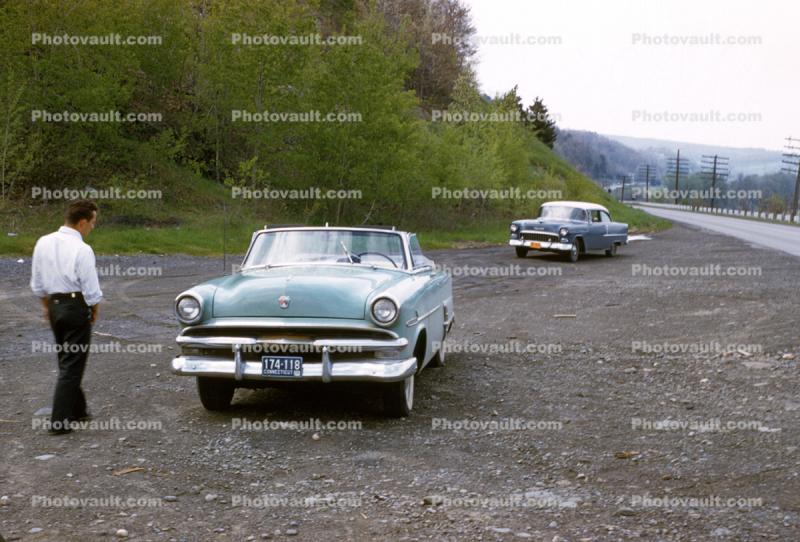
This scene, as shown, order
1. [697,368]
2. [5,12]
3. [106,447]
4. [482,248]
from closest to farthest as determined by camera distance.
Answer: [106,447] < [697,368] < [5,12] < [482,248]

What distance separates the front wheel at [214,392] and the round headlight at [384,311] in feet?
4.62

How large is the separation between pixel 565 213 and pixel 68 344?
1876 centimetres

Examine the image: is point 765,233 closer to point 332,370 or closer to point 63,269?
point 332,370

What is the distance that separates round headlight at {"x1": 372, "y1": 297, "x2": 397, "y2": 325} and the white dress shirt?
2.07 meters

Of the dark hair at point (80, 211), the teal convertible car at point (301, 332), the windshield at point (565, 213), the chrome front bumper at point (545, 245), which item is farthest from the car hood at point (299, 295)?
the windshield at point (565, 213)

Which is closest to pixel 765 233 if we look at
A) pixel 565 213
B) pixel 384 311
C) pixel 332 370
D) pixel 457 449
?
pixel 565 213

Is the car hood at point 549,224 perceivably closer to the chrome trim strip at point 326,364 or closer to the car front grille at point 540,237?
the car front grille at point 540,237

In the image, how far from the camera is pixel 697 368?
838 centimetres

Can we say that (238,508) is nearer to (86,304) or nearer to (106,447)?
(106,447)

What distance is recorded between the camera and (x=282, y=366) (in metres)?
5.81

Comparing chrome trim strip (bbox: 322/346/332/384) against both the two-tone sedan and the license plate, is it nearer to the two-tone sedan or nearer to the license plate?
the license plate

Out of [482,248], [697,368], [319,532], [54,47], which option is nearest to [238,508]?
[319,532]

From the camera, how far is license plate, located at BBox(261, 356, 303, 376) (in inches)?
228

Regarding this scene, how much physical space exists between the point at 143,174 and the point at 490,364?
907 inches
